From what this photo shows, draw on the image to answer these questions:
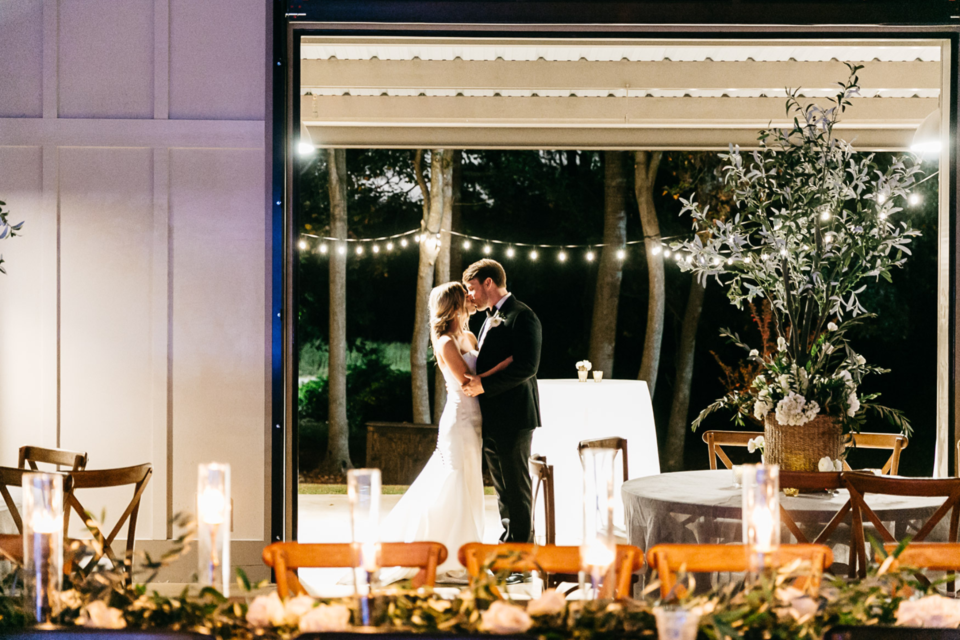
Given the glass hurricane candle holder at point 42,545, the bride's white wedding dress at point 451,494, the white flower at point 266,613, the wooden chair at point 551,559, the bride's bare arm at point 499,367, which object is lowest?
the bride's white wedding dress at point 451,494

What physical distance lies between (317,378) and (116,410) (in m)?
7.34

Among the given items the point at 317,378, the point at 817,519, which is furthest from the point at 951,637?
the point at 317,378

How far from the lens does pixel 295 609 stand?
58.0 inches

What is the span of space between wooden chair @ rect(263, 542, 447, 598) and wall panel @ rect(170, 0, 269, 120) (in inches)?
113

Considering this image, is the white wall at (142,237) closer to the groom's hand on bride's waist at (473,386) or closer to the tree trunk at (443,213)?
the groom's hand on bride's waist at (473,386)

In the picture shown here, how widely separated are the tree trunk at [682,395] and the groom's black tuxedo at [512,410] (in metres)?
6.95

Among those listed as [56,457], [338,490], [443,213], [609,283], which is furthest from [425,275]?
[56,457]

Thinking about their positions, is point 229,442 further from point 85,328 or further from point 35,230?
point 35,230

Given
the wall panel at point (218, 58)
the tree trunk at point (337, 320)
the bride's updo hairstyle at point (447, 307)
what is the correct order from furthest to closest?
the tree trunk at point (337, 320)
the bride's updo hairstyle at point (447, 307)
the wall panel at point (218, 58)

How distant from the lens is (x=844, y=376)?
10.5ft

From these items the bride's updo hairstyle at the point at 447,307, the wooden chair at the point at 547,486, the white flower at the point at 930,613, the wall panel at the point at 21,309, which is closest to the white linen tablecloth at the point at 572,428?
the bride's updo hairstyle at the point at 447,307

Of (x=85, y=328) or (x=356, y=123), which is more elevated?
(x=356, y=123)

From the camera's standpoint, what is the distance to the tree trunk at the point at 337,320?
9898mm

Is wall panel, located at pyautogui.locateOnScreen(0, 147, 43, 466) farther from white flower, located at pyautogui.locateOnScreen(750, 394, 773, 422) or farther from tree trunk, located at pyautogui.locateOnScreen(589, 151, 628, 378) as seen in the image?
tree trunk, located at pyautogui.locateOnScreen(589, 151, 628, 378)
